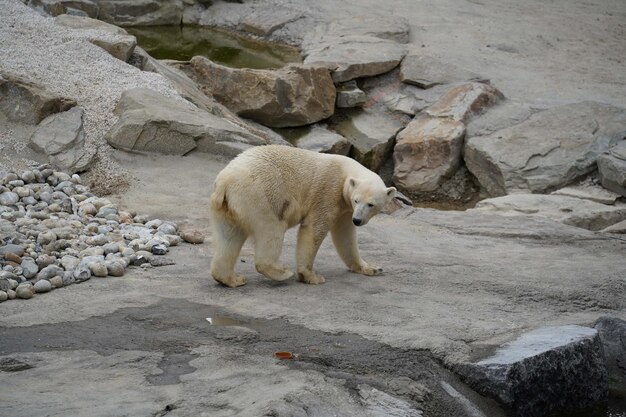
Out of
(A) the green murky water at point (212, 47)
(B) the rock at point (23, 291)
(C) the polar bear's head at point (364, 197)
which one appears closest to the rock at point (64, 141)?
(B) the rock at point (23, 291)

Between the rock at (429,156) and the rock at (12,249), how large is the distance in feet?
22.3

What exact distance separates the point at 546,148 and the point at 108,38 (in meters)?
5.74

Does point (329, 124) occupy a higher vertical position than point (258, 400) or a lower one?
lower

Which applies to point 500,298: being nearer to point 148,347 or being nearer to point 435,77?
point 148,347

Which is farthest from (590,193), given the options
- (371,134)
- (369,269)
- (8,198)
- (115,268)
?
(8,198)

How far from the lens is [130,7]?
15.4 metres

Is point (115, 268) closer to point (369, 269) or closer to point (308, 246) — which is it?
point (308, 246)

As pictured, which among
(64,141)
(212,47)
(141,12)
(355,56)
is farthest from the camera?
(141,12)

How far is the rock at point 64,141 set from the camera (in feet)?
27.0

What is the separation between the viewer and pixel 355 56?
1353cm

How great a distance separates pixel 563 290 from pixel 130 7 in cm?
1124

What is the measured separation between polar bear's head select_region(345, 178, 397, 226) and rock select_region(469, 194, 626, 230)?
3962mm

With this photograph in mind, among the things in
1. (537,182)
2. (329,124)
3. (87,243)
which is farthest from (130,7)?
(87,243)

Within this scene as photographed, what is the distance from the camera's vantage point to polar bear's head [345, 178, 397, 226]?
596cm
